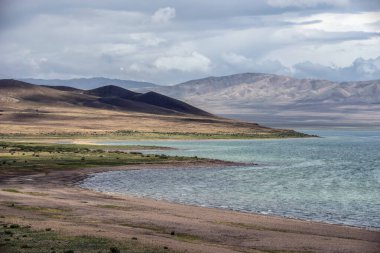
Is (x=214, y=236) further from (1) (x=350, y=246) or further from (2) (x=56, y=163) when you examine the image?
(2) (x=56, y=163)

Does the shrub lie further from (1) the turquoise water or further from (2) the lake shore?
(1) the turquoise water

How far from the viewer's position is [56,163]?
→ 98.1m

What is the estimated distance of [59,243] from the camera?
35719mm

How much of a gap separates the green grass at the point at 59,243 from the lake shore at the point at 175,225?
1.19 meters

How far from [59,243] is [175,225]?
447 inches

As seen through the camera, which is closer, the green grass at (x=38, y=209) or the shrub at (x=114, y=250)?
the shrub at (x=114, y=250)

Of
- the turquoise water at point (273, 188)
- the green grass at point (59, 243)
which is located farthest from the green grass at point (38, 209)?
the turquoise water at point (273, 188)

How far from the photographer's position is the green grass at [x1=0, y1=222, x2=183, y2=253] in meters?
34.2

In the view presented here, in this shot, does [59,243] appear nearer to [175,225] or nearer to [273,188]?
[175,225]

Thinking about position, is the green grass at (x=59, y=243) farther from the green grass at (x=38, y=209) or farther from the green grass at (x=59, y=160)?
the green grass at (x=59, y=160)

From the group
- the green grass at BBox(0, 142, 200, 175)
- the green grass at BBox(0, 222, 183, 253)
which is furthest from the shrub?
the green grass at BBox(0, 142, 200, 175)

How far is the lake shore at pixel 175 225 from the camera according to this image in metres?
38.5

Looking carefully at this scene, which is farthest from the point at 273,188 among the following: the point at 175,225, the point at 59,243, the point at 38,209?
the point at 59,243

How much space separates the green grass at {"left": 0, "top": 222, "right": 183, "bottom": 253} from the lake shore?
3.91 feet
